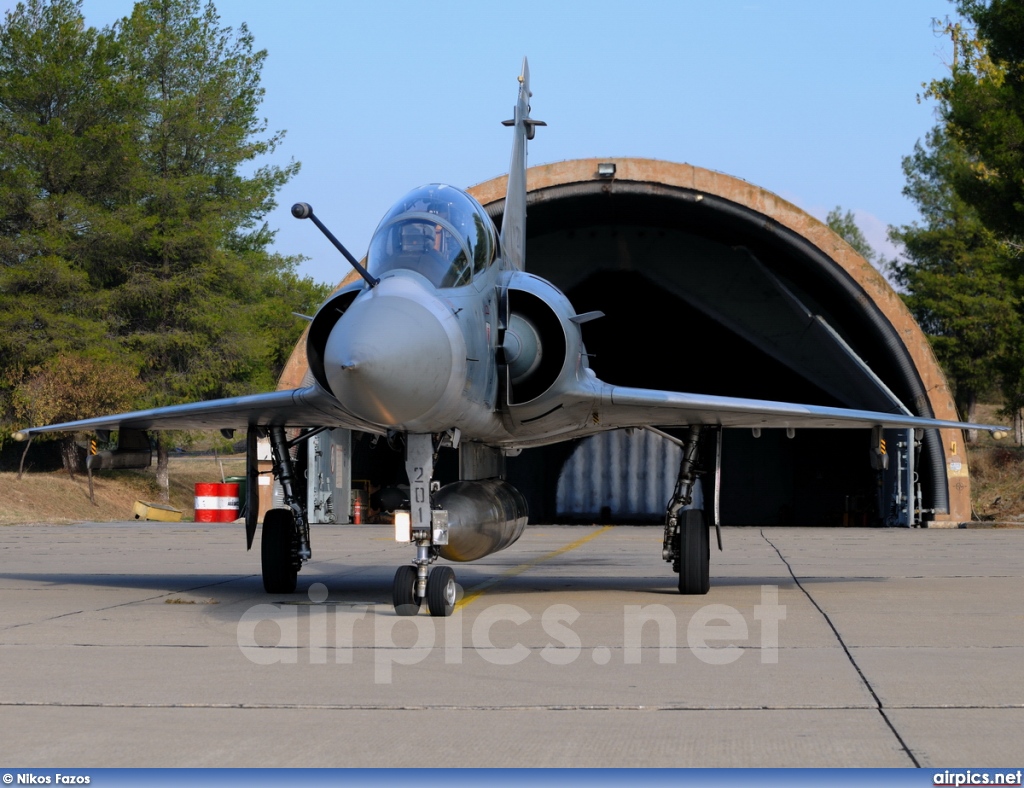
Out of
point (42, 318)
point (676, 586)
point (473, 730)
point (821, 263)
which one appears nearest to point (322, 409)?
point (676, 586)

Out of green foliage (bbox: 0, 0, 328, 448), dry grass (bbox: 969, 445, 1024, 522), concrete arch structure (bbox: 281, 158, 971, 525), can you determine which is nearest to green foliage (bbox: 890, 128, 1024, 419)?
dry grass (bbox: 969, 445, 1024, 522)

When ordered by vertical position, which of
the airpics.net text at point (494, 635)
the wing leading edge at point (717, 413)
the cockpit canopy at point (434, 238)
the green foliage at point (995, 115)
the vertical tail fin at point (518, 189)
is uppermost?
the green foliage at point (995, 115)

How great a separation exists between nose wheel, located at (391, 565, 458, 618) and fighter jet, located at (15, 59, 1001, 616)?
0.04 ft

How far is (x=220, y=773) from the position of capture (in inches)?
165

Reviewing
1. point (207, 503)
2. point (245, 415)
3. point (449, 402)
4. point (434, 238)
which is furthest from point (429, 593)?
point (207, 503)

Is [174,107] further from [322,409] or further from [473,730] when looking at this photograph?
[473,730]

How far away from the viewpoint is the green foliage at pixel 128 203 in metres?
38.9

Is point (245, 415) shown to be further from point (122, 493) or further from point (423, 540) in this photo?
point (122, 493)

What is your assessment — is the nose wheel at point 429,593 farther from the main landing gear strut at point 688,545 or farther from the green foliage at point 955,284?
the green foliage at point 955,284

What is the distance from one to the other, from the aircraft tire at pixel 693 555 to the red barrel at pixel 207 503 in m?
22.0

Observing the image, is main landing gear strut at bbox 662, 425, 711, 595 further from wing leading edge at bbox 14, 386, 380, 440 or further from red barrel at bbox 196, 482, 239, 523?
red barrel at bbox 196, 482, 239, 523

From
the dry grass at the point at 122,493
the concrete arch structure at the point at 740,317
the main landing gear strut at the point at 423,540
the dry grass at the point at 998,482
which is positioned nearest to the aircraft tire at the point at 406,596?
the main landing gear strut at the point at 423,540

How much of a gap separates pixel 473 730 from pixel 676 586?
7364mm

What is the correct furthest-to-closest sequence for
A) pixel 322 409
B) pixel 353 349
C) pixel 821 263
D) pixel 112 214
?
pixel 112 214
pixel 821 263
pixel 322 409
pixel 353 349
